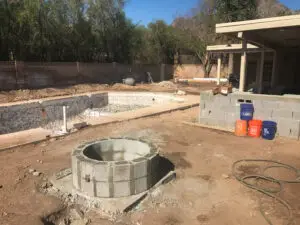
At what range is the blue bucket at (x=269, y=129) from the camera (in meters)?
6.56

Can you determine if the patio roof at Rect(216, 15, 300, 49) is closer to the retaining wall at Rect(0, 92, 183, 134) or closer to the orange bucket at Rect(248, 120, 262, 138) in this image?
the orange bucket at Rect(248, 120, 262, 138)

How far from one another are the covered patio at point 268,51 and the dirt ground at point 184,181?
8.47ft

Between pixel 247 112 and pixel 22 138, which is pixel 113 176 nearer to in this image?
pixel 22 138

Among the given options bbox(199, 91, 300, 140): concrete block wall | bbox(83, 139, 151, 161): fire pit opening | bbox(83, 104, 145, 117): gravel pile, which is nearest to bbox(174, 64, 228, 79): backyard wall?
bbox(83, 104, 145, 117): gravel pile

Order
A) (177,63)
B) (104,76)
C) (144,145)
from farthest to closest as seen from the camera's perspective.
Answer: (177,63) → (104,76) → (144,145)

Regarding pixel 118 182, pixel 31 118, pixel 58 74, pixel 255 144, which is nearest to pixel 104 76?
pixel 58 74

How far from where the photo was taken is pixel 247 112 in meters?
7.08

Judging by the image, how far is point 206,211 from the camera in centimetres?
346

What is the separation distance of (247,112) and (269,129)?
0.75 metres

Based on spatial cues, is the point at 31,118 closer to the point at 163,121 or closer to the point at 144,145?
the point at 163,121

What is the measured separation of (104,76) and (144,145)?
52.5ft

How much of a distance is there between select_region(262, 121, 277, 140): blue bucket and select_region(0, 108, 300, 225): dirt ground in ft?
0.61

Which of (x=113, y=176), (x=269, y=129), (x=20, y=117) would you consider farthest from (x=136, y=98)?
(x=113, y=176)

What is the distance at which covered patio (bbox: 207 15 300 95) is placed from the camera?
267 inches
